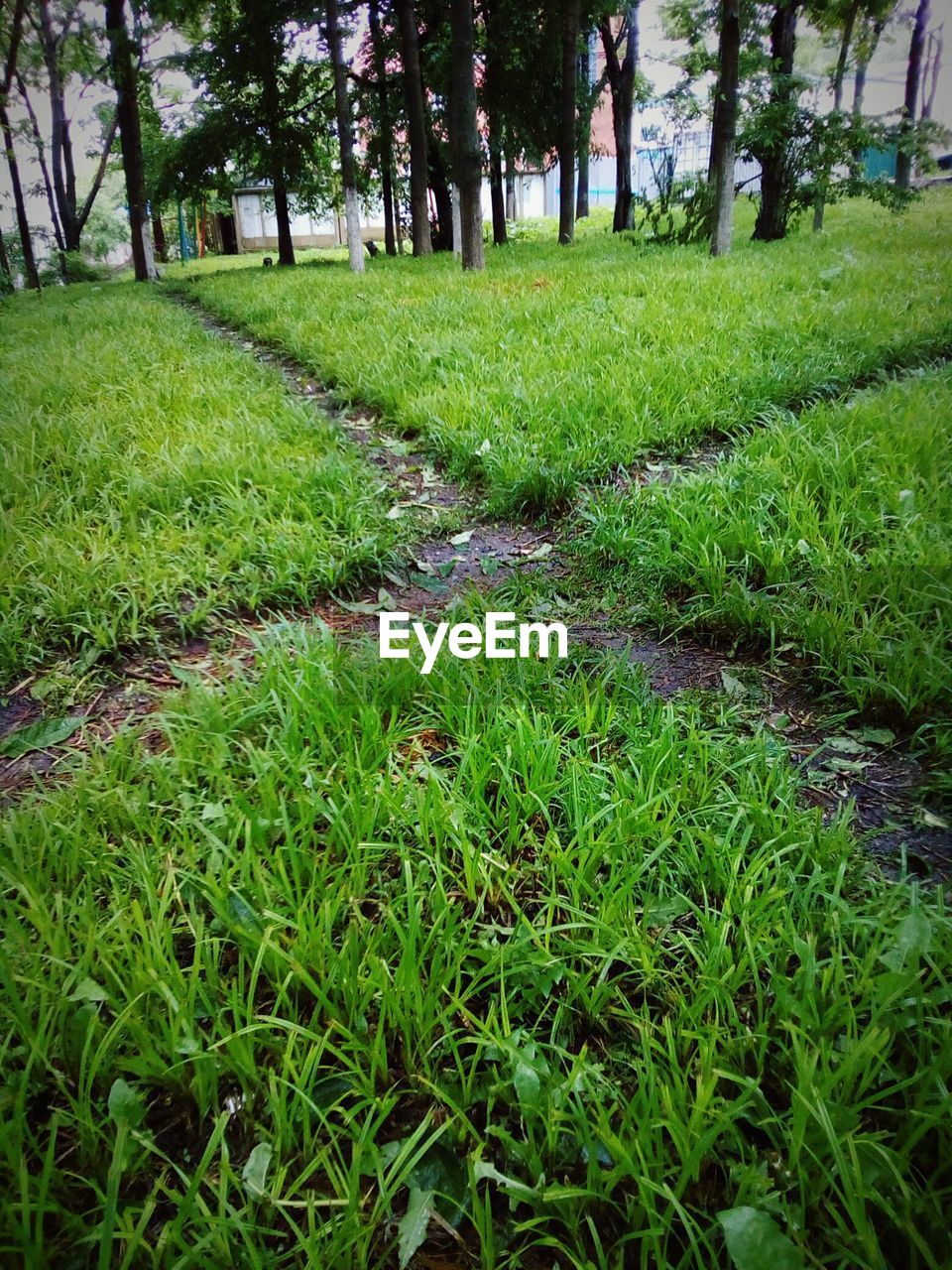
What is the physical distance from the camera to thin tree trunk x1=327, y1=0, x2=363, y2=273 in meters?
11.4

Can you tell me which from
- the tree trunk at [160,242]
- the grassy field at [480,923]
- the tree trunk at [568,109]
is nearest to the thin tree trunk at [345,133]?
the tree trunk at [568,109]

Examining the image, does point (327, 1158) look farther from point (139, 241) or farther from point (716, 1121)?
point (139, 241)

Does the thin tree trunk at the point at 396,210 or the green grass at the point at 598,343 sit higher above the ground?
the thin tree trunk at the point at 396,210

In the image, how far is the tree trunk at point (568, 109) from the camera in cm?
1104

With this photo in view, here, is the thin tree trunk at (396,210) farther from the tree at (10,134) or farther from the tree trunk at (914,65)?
the tree trunk at (914,65)

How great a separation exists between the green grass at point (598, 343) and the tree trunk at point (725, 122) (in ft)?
3.14

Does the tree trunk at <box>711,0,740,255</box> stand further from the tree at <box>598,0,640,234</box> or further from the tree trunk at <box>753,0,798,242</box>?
the tree at <box>598,0,640,234</box>

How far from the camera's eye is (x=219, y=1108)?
1.04 m

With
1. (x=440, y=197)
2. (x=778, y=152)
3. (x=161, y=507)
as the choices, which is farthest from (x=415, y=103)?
(x=161, y=507)

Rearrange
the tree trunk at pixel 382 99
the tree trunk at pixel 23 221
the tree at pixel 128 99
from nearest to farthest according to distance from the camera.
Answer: the tree at pixel 128 99
the tree trunk at pixel 382 99
the tree trunk at pixel 23 221

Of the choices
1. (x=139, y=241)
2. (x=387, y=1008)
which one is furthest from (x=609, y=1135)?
(x=139, y=241)

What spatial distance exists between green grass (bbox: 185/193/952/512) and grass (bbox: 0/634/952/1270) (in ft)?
6.30

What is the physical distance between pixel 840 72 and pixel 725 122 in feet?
18.7

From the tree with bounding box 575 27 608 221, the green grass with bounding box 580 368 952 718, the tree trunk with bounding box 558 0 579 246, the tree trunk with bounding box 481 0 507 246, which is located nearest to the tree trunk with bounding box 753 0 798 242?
the tree trunk with bounding box 558 0 579 246
